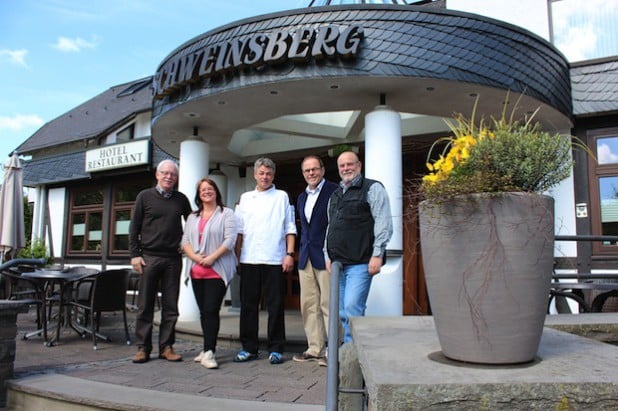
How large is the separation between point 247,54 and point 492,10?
4680 mm

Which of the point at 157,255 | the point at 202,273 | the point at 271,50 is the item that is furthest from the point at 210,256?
the point at 271,50

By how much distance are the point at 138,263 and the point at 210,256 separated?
65 cm

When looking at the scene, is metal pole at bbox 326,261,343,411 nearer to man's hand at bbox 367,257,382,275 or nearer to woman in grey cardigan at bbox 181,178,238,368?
man's hand at bbox 367,257,382,275

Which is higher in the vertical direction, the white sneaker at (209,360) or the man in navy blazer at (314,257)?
the man in navy blazer at (314,257)

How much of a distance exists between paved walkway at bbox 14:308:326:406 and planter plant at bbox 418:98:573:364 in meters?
1.67

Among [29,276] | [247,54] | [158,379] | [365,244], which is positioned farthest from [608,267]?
[29,276]

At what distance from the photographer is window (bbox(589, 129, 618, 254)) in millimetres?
7047

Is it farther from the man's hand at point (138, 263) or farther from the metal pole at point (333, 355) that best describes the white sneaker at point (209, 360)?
the metal pole at point (333, 355)

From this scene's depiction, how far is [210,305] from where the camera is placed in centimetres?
422

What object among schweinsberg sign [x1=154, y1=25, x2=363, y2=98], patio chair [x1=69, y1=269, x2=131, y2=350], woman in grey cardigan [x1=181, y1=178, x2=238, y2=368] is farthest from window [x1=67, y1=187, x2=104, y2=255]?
woman in grey cardigan [x1=181, y1=178, x2=238, y2=368]

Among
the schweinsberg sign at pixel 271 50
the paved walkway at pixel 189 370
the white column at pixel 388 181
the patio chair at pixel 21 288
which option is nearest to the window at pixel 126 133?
the patio chair at pixel 21 288

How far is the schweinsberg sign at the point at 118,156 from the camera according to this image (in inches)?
442

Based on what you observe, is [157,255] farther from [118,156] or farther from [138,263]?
[118,156]

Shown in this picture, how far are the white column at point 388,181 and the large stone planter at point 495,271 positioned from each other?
12.1ft
